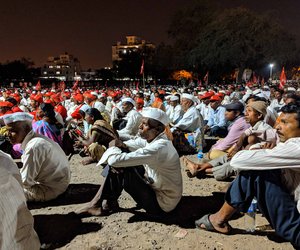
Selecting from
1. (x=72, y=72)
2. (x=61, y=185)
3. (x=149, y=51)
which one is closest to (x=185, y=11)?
(x=149, y=51)

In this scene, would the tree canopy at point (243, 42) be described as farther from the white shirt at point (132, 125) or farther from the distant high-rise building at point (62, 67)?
the distant high-rise building at point (62, 67)

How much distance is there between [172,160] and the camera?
3.54 meters

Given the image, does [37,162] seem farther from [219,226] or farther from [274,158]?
[274,158]

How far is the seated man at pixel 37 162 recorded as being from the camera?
3.75 metres

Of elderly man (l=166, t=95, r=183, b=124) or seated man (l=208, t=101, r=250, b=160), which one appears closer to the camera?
seated man (l=208, t=101, r=250, b=160)

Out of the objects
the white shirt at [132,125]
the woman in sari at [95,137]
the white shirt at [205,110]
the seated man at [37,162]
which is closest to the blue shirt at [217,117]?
the white shirt at [205,110]

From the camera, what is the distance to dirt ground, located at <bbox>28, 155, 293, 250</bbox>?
327 cm

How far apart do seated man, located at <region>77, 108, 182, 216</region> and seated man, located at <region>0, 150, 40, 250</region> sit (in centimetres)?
171

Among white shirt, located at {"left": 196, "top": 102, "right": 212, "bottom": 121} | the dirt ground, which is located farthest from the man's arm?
white shirt, located at {"left": 196, "top": 102, "right": 212, "bottom": 121}

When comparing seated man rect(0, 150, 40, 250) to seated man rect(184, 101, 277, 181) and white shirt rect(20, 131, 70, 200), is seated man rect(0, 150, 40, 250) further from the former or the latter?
seated man rect(184, 101, 277, 181)

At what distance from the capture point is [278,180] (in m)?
2.71

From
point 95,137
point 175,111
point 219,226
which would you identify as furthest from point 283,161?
point 175,111

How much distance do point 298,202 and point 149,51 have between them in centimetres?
5222

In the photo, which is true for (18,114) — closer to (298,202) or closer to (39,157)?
(39,157)
